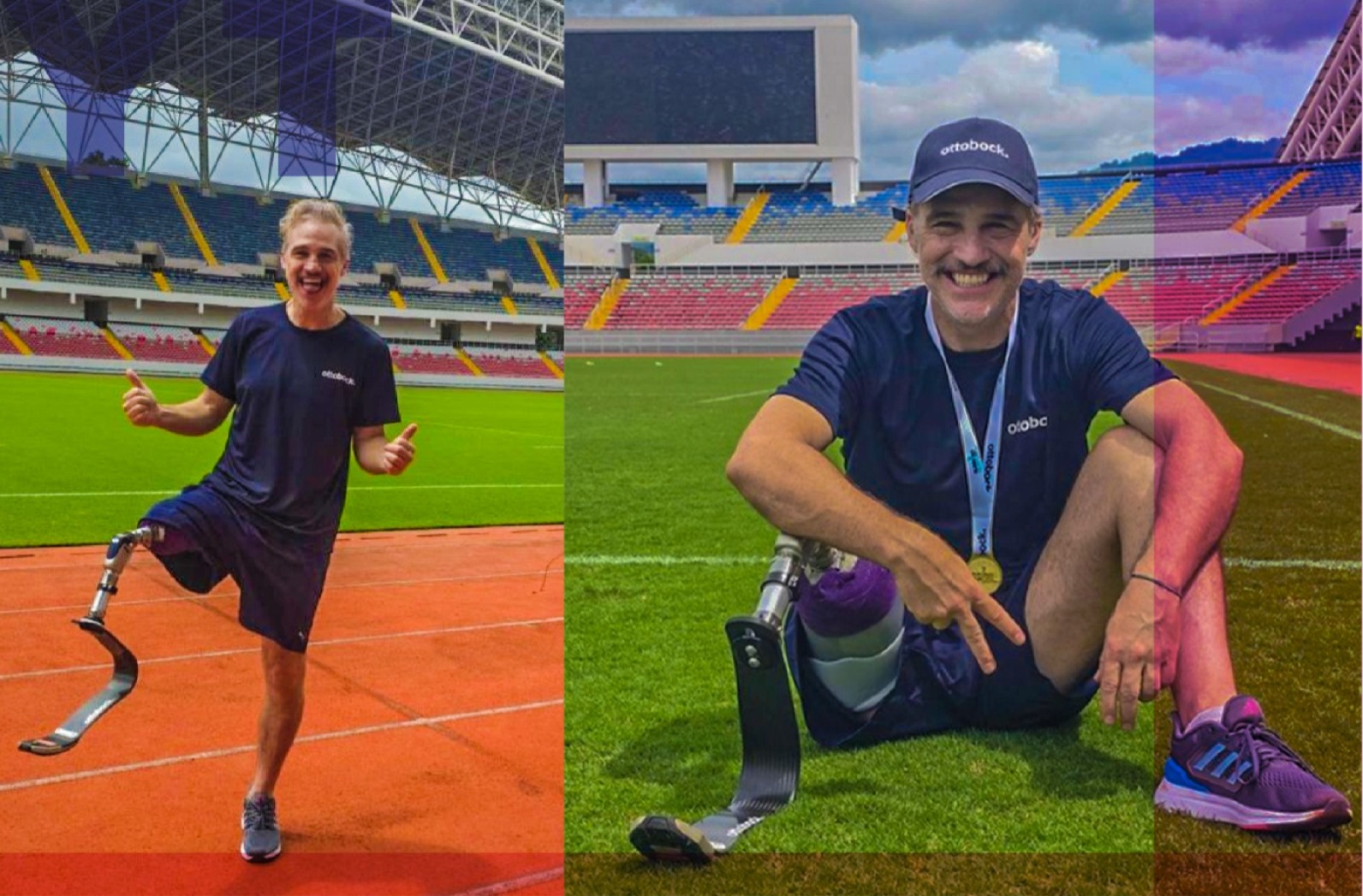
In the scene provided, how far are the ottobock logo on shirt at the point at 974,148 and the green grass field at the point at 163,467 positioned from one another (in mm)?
6588

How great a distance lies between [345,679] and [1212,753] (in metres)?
2.79

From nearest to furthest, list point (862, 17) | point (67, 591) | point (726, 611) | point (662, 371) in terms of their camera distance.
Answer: point (862, 17)
point (726, 611)
point (67, 591)
point (662, 371)

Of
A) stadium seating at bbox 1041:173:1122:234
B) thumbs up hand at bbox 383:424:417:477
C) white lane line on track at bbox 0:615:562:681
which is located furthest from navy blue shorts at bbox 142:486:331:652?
white lane line on track at bbox 0:615:562:681

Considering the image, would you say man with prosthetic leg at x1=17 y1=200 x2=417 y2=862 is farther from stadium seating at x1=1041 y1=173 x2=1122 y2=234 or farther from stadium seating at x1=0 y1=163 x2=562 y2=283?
stadium seating at x1=0 y1=163 x2=562 y2=283

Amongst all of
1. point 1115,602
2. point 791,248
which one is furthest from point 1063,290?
point 791,248

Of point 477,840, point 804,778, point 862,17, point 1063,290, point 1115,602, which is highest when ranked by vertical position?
point 862,17

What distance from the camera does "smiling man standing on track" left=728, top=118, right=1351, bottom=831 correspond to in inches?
81.0

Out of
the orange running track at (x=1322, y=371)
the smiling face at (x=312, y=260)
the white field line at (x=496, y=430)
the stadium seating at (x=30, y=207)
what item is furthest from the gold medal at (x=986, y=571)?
the stadium seating at (x=30, y=207)

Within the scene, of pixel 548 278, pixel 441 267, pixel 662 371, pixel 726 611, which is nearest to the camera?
pixel 726 611

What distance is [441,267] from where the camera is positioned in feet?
67.1

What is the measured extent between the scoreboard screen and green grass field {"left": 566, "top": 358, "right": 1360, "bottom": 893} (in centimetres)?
56

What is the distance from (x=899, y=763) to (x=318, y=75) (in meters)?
13.2

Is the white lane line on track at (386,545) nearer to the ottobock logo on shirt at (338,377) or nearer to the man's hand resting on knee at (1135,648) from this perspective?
the ottobock logo on shirt at (338,377)

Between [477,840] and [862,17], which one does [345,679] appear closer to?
[477,840]
